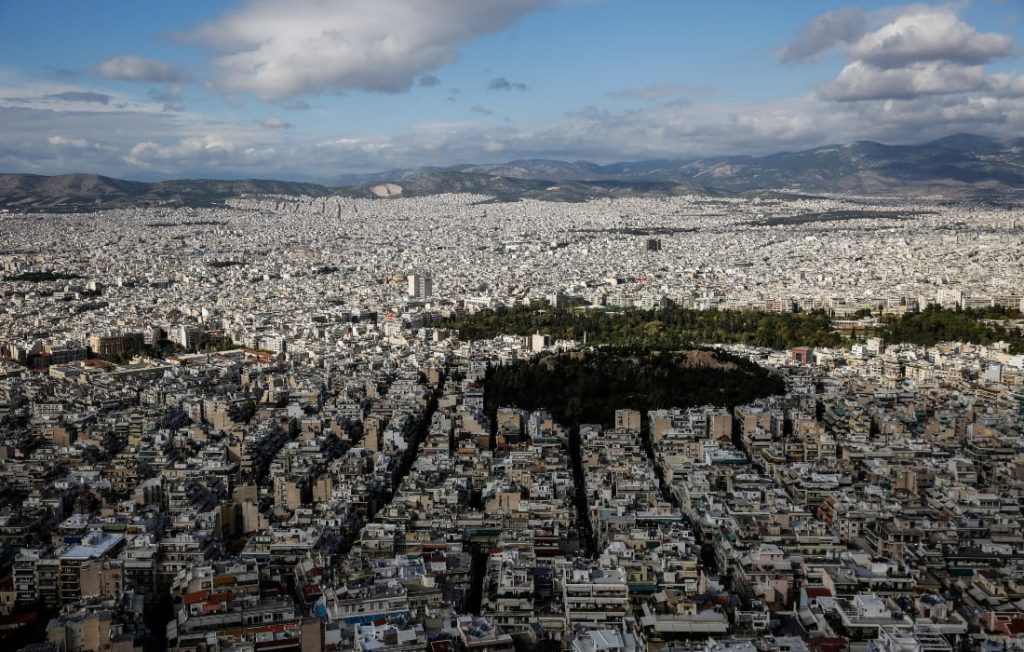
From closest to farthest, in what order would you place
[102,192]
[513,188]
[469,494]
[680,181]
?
[469,494], [102,192], [513,188], [680,181]

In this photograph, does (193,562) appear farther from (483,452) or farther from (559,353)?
(559,353)

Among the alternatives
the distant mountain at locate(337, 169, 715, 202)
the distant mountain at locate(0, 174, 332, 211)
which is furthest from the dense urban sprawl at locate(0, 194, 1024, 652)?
the distant mountain at locate(337, 169, 715, 202)

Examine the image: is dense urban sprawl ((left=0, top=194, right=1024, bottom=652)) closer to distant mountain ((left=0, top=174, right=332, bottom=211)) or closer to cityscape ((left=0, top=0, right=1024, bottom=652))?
cityscape ((left=0, top=0, right=1024, bottom=652))

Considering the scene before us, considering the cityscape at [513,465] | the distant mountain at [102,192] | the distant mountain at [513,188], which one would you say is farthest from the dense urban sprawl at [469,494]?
the distant mountain at [513,188]

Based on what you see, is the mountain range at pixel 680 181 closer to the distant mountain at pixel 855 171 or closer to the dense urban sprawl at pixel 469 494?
the distant mountain at pixel 855 171

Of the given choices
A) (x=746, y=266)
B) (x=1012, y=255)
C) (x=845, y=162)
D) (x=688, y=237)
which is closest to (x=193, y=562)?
(x=746, y=266)

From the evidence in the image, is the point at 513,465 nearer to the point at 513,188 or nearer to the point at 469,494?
the point at 469,494

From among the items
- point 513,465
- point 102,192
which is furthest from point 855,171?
point 513,465
